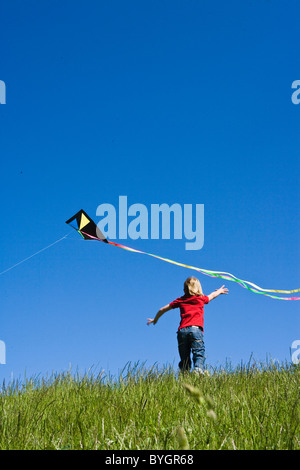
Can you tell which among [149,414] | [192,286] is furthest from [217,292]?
[149,414]

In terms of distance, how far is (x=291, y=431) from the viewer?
2721mm

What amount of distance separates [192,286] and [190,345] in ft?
3.30

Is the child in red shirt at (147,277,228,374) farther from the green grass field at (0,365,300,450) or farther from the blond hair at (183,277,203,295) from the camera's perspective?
the green grass field at (0,365,300,450)

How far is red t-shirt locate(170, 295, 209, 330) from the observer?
783 centimetres

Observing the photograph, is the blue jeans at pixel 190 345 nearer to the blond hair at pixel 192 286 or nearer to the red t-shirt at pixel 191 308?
the red t-shirt at pixel 191 308

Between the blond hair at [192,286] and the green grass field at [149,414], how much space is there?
2811 millimetres

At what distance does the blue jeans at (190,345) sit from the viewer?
7.61m

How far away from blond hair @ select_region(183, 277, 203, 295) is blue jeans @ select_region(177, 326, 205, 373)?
641 millimetres

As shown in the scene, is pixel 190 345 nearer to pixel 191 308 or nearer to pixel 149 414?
pixel 191 308

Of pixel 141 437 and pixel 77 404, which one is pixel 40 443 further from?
pixel 77 404

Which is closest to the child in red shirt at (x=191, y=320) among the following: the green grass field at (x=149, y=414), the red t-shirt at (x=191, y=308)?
the red t-shirt at (x=191, y=308)
